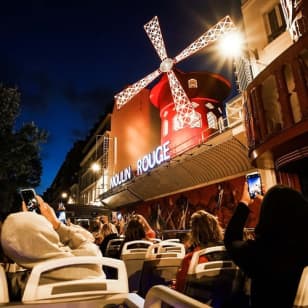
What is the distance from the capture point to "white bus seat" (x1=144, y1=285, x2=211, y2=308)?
2.92 feet

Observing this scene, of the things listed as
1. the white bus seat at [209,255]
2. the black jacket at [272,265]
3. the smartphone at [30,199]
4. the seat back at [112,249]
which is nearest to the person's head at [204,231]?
the white bus seat at [209,255]

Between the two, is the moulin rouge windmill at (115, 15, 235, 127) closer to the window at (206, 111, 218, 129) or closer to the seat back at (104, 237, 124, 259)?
the window at (206, 111, 218, 129)

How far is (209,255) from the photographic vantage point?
277 cm

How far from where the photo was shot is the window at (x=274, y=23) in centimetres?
850

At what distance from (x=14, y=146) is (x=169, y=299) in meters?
12.2

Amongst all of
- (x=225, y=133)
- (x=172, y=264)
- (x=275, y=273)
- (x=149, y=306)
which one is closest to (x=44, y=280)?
(x=149, y=306)

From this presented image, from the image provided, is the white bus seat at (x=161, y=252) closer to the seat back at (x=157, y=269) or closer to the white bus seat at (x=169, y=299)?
the seat back at (x=157, y=269)

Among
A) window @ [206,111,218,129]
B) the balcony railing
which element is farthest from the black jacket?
window @ [206,111,218,129]

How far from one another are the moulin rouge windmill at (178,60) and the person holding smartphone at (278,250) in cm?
1164

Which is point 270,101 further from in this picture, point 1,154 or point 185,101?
point 1,154

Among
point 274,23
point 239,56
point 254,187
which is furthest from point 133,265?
point 274,23

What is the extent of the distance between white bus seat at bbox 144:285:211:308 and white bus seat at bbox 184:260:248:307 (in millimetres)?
1417

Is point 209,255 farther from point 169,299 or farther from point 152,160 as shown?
point 152,160

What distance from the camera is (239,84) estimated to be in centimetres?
939
